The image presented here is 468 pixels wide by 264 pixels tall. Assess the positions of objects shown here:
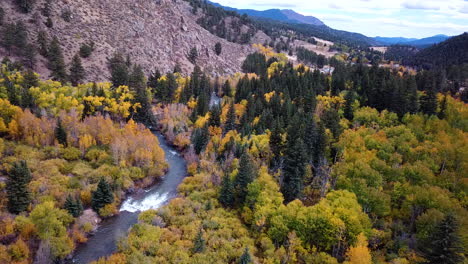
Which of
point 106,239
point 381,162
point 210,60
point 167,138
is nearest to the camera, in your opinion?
point 106,239

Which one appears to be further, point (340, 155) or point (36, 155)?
point (340, 155)

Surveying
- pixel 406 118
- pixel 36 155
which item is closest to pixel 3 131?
pixel 36 155

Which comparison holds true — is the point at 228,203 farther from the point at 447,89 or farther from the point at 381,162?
the point at 447,89

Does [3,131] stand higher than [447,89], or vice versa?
[447,89]

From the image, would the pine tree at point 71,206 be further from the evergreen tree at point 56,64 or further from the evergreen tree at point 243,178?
the evergreen tree at point 56,64

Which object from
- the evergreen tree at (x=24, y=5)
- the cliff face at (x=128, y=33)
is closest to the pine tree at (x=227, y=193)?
the cliff face at (x=128, y=33)

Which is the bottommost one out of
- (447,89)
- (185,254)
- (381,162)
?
(185,254)
